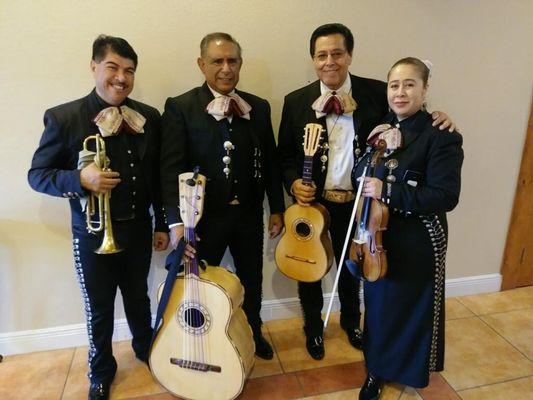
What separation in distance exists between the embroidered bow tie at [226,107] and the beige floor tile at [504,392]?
174 centimetres

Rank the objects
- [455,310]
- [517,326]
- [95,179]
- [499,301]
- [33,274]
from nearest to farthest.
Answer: [95,179], [33,274], [517,326], [455,310], [499,301]

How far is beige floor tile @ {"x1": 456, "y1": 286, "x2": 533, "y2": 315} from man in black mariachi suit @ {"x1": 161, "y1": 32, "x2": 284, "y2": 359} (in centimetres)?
168

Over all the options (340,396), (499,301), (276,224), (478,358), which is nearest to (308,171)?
(276,224)

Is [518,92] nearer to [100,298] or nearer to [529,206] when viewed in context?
[529,206]

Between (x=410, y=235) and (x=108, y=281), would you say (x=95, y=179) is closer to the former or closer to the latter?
(x=108, y=281)

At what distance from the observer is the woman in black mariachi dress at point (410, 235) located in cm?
156

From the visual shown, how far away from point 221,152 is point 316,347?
1.21 m

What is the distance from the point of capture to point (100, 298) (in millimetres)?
1820

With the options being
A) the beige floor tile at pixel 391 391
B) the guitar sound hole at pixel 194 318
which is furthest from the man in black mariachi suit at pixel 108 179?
the beige floor tile at pixel 391 391

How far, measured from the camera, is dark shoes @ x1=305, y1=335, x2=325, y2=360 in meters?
2.22

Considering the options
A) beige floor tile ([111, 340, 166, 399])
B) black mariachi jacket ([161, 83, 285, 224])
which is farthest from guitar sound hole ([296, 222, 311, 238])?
→ beige floor tile ([111, 340, 166, 399])

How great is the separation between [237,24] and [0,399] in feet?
7.28

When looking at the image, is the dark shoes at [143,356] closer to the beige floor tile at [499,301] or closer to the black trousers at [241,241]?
the black trousers at [241,241]

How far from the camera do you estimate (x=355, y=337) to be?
2.31 meters
